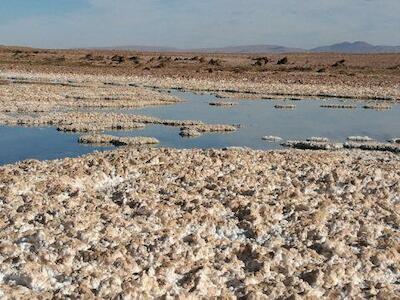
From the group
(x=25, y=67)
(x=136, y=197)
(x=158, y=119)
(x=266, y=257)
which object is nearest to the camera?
(x=266, y=257)

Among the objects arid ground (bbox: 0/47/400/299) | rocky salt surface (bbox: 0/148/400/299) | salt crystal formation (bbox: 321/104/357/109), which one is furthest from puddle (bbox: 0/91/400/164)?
rocky salt surface (bbox: 0/148/400/299)

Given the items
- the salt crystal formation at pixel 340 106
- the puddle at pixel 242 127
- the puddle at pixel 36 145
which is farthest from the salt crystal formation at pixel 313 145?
the salt crystal formation at pixel 340 106

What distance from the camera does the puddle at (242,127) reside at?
71.8 ft

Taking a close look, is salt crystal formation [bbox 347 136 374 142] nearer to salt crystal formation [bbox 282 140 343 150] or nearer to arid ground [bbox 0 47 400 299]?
salt crystal formation [bbox 282 140 343 150]

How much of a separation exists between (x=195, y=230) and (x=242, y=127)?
17861 millimetres

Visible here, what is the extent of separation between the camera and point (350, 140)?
81.8ft

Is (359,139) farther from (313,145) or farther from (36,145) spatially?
(36,145)

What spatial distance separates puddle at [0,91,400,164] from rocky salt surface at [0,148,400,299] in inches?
247

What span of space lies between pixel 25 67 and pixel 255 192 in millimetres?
56661

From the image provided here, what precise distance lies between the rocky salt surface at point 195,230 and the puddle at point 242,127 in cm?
628

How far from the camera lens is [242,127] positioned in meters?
28.2

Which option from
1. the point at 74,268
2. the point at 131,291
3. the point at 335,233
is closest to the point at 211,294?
the point at 131,291

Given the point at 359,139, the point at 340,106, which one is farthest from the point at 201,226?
the point at 340,106

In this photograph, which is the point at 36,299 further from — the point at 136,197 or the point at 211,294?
the point at 136,197
